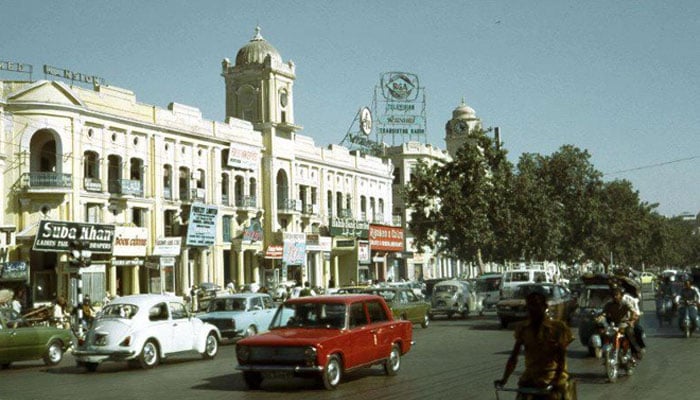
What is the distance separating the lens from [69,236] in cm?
3872

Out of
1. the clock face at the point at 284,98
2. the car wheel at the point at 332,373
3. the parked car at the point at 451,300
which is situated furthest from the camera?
the clock face at the point at 284,98

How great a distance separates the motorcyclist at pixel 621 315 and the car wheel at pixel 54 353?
1314 cm

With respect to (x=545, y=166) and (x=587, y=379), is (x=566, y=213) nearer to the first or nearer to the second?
(x=545, y=166)

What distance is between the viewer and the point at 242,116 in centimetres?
5941

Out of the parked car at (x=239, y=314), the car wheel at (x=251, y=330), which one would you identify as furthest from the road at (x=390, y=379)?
the car wheel at (x=251, y=330)

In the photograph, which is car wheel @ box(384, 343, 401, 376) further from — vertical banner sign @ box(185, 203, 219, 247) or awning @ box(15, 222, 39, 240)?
vertical banner sign @ box(185, 203, 219, 247)

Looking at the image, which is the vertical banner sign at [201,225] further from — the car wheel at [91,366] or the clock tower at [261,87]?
the car wheel at [91,366]

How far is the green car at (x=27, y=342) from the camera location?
19172 millimetres

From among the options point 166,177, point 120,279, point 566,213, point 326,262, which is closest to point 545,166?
point 566,213

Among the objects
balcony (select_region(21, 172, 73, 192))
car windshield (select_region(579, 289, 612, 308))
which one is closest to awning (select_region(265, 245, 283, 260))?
balcony (select_region(21, 172, 73, 192))

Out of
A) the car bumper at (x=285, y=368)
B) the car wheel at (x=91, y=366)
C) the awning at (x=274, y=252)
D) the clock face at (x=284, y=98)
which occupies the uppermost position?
the clock face at (x=284, y=98)

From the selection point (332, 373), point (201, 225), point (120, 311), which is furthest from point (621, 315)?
point (201, 225)

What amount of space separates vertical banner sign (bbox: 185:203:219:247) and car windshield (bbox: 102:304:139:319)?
93.4 feet

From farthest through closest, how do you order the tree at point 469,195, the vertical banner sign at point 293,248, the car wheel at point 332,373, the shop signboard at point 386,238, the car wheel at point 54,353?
1. the shop signboard at point 386,238
2. the vertical banner sign at point 293,248
3. the tree at point 469,195
4. the car wheel at point 54,353
5. the car wheel at point 332,373
